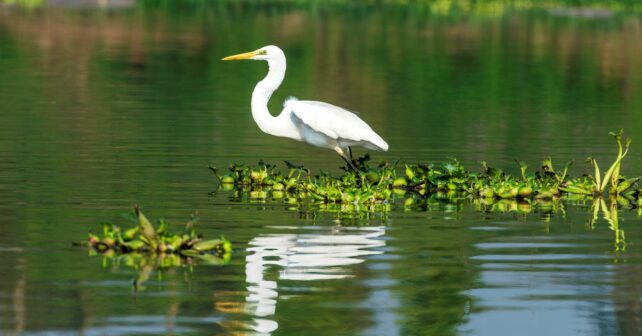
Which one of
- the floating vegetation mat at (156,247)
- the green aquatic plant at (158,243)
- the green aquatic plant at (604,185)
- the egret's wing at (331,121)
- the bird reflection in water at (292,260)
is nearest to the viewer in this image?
the bird reflection in water at (292,260)

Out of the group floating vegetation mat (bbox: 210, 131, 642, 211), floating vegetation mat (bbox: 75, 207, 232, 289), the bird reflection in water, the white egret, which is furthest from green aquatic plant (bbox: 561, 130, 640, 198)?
floating vegetation mat (bbox: 75, 207, 232, 289)

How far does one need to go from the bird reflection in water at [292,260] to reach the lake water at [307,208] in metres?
0.03

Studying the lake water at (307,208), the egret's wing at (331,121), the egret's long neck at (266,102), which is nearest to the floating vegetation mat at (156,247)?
the lake water at (307,208)

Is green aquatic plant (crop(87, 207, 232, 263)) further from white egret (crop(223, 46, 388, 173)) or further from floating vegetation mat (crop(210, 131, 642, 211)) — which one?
white egret (crop(223, 46, 388, 173))

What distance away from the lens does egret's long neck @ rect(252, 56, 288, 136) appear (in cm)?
1750

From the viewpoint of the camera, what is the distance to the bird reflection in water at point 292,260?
11.0 meters

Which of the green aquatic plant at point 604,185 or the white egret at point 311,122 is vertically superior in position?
the white egret at point 311,122

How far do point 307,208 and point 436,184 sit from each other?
2.04 meters

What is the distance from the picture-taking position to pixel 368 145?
17812mm

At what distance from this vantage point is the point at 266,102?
58.1 feet

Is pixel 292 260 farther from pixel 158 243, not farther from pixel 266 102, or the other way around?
pixel 266 102

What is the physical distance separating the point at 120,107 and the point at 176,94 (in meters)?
3.56

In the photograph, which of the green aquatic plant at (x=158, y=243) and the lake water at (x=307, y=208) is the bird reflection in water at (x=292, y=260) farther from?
the green aquatic plant at (x=158, y=243)

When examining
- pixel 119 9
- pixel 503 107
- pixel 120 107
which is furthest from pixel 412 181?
pixel 119 9
